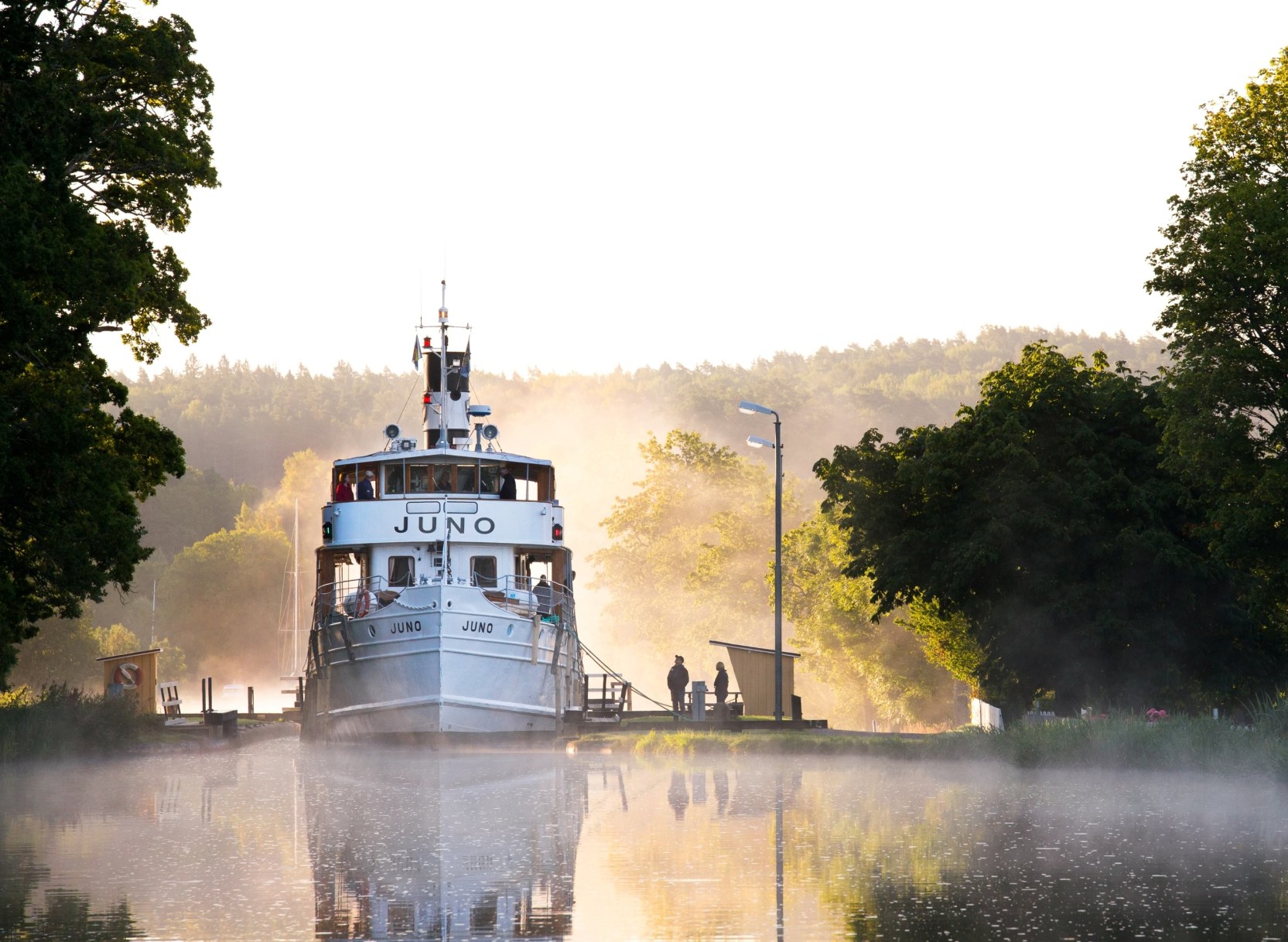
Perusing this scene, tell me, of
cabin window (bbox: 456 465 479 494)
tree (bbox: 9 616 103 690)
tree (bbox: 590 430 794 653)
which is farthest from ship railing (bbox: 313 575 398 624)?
tree (bbox: 590 430 794 653)

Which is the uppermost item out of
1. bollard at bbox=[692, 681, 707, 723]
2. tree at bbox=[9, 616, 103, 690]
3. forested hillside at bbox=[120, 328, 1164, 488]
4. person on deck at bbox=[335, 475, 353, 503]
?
forested hillside at bbox=[120, 328, 1164, 488]

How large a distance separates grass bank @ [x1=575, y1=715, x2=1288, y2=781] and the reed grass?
2 cm

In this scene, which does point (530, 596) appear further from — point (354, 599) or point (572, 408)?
point (572, 408)

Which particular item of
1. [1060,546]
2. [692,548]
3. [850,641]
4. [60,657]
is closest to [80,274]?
[1060,546]

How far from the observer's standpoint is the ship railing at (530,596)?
38.0 metres

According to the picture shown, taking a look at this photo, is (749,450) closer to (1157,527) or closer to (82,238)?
(1157,527)

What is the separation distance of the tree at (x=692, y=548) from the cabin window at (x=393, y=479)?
42195 millimetres

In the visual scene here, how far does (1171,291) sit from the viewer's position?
34562 millimetres

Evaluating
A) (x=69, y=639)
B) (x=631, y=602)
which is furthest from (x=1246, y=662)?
(x=631, y=602)

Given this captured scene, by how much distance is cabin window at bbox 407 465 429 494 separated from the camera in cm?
4059

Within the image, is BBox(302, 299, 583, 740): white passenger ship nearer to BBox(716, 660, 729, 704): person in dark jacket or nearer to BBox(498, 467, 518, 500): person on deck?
BBox(498, 467, 518, 500): person on deck

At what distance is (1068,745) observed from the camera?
84.8 ft

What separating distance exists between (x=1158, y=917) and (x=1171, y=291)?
24588 mm

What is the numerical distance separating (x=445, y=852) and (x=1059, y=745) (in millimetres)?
12826
